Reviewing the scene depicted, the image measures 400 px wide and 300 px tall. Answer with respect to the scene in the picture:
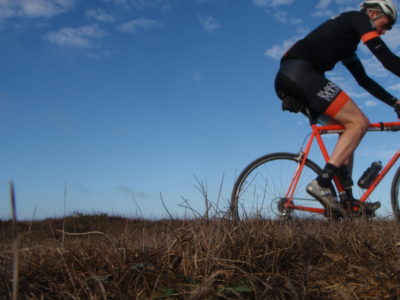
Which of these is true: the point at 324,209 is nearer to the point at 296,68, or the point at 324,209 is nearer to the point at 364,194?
the point at 364,194

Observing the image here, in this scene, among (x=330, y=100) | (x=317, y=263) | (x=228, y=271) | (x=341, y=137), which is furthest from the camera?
(x=341, y=137)

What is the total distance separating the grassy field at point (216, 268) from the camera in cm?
158

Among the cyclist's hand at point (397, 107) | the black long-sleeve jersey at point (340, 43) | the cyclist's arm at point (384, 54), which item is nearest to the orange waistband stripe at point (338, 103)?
the black long-sleeve jersey at point (340, 43)

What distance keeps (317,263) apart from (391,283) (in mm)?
463

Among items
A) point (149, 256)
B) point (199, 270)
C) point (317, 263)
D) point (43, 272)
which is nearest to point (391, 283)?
point (317, 263)

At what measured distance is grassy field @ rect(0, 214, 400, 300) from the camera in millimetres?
1582

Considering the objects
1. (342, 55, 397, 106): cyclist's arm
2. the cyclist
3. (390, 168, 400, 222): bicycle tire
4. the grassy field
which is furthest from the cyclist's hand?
the grassy field

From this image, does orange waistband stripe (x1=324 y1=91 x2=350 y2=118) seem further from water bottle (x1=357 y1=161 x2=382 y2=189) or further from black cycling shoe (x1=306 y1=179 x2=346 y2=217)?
water bottle (x1=357 y1=161 x2=382 y2=189)

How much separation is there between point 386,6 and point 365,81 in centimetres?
111

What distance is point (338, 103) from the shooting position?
432 centimetres

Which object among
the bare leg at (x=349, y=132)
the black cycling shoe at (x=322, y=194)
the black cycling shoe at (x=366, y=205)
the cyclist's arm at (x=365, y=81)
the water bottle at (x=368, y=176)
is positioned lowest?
the black cycling shoe at (x=366, y=205)

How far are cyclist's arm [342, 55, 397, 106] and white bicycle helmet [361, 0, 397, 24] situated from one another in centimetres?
74

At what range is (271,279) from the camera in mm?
1690

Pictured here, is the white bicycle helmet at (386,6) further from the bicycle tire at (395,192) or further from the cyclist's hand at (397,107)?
the bicycle tire at (395,192)
